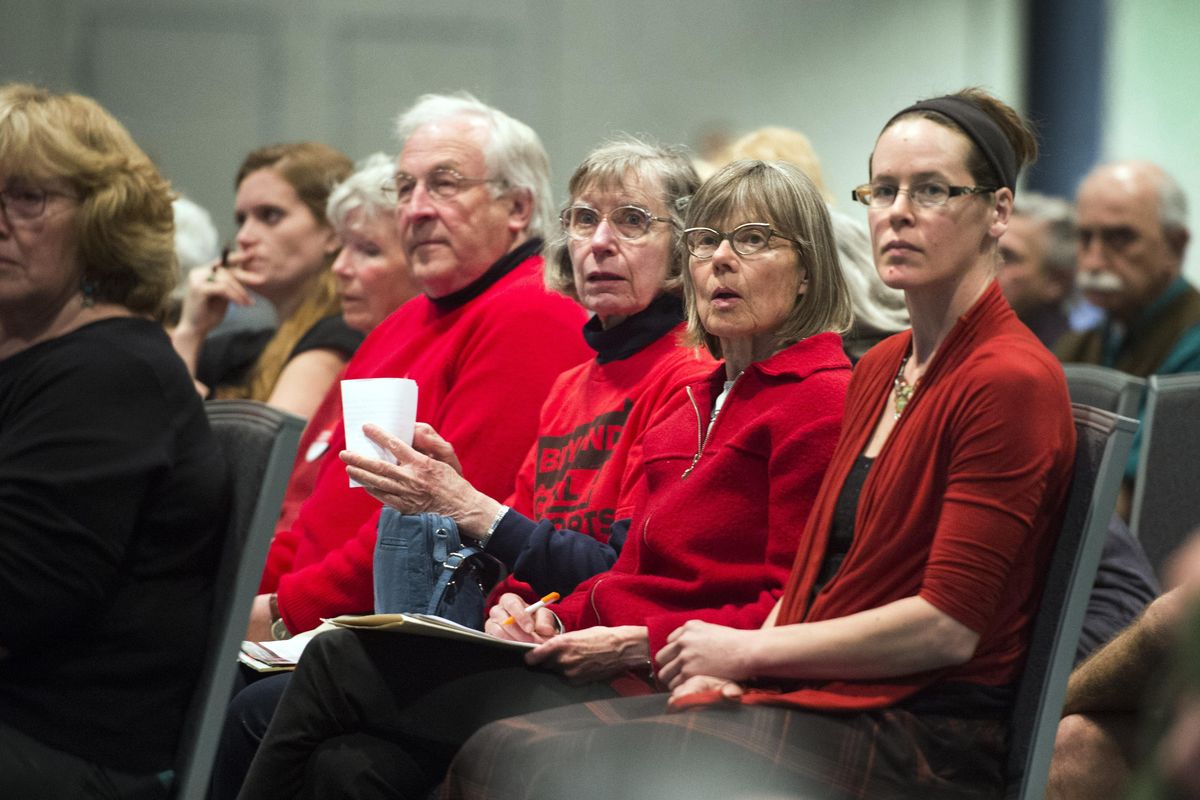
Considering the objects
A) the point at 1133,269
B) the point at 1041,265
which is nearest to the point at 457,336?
the point at 1133,269

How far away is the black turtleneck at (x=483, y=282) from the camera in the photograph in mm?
3156

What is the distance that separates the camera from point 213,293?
13.5ft

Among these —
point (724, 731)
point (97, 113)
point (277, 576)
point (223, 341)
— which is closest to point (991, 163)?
point (724, 731)

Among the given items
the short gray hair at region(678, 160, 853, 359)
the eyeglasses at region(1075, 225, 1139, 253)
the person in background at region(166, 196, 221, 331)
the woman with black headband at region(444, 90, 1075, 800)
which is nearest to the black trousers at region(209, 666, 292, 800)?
the woman with black headband at region(444, 90, 1075, 800)

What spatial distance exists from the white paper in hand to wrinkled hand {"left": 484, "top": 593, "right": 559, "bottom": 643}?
31cm

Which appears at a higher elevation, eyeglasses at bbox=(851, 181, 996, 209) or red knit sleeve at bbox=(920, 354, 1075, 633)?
eyeglasses at bbox=(851, 181, 996, 209)

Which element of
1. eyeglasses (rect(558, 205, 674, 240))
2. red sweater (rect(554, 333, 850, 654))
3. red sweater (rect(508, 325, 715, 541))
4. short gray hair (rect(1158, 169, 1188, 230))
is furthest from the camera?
short gray hair (rect(1158, 169, 1188, 230))

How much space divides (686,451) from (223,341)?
2.48 meters

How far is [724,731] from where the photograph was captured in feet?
5.84

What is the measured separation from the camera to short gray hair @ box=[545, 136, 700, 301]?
263 cm

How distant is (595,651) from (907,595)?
0.50m

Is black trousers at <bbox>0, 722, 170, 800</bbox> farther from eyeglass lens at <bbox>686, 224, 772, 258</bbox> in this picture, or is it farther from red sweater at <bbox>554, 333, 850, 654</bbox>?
eyeglass lens at <bbox>686, 224, 772, 258</bbox>

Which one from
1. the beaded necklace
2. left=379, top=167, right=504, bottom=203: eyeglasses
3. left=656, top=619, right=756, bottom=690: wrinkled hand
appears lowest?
left=656, top=619, right=756, bottom=690: wrinkled hand

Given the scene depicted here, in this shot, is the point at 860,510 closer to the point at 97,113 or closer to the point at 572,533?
A: the point at 572,533
